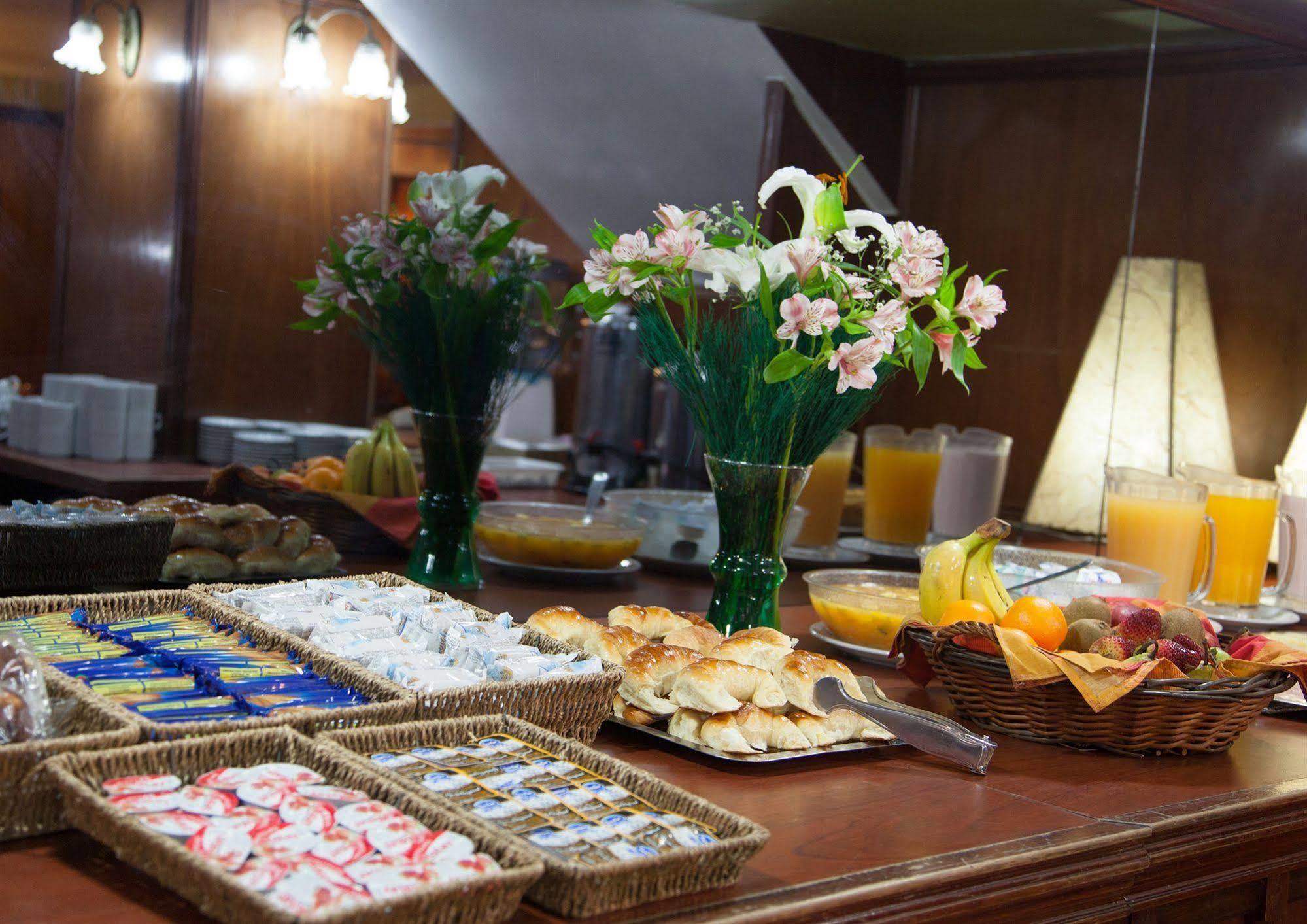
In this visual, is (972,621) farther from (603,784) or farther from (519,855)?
(519,855)

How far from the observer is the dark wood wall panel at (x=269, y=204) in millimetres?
1909

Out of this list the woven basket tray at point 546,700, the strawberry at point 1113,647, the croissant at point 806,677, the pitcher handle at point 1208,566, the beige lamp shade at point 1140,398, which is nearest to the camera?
the woven basket tray at point 546,700

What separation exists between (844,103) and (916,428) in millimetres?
655

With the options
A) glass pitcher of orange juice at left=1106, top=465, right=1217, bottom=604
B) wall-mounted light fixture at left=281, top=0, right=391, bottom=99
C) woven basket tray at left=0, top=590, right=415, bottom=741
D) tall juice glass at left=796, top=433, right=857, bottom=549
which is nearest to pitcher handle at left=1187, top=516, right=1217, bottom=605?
glass pitcher of orange juice at left=1106, top=465, right=1217, bottom=604

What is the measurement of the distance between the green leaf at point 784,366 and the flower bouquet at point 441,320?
53 centimetres

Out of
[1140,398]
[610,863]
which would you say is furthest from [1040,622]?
[1140,398]

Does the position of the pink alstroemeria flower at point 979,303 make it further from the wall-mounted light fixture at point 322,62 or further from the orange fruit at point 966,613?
the wall-mounted light fixture at point 322,62

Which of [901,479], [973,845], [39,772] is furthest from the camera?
[901,479]

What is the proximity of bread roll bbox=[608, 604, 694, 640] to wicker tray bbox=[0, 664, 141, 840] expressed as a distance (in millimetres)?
701

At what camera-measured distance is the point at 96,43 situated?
1.76 metres

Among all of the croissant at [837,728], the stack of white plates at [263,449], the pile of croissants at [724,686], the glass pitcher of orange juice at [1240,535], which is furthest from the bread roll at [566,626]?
the glass pitcher of orange juice at [1240,535]

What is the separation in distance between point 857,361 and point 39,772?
0.96 metres

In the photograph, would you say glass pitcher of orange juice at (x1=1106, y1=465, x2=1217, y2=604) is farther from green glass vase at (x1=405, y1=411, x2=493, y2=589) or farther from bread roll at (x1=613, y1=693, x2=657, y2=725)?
bread roll at (x1=613, y1=693, x2=657, y2=725)

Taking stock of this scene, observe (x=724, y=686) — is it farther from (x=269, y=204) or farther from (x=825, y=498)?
(x=825, y=498)
